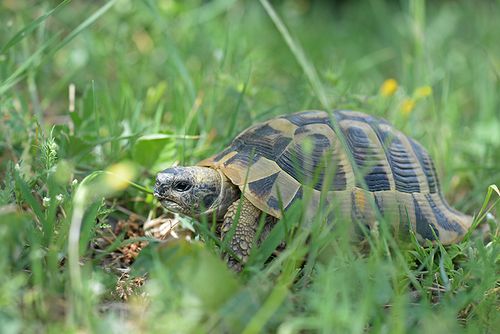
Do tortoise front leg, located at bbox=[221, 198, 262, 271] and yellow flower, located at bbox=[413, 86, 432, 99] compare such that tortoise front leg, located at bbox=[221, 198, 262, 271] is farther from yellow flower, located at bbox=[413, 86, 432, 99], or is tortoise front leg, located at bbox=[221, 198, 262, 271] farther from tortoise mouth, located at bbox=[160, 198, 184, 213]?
yellow flower, located at bbox=[413, 86, 432, 99]

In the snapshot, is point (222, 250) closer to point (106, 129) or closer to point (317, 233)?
point (317, 233)

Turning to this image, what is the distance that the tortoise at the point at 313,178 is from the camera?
212cm

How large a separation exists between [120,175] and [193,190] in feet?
0.95

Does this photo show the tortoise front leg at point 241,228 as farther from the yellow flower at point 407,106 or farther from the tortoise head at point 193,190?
the yellow flower at point 407,106

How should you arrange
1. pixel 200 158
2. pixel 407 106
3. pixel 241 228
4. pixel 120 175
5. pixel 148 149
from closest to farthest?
pixel 241 228 → pixel 120 175 → pixel 148 149 → pixel 200 158 → pixel 407 106

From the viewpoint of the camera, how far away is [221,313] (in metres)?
1.48

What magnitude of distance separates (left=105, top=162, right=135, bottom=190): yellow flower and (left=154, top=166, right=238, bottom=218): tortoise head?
0.47 ft

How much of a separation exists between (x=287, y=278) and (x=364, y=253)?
0.59 m

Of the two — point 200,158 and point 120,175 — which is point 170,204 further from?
point 200,158

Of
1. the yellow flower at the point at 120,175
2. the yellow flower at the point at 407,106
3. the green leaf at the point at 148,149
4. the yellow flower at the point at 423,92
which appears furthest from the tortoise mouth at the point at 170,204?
the yellow flower at the point at 423,92

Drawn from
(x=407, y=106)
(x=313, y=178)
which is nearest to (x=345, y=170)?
(x=313, y=178)

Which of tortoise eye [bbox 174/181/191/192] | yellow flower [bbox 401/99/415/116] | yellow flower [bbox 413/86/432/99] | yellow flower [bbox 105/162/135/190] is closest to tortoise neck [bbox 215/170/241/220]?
tortoise eye [bbox 174/181/191/192]

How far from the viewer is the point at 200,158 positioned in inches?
108

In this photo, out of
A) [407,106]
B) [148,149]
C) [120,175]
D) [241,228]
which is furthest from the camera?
[407,106]
